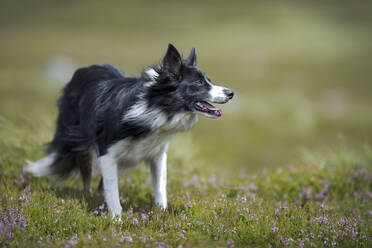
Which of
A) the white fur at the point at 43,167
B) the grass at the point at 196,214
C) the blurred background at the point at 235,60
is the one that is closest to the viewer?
the grass at the point at 196,214

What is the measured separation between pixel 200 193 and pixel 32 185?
270 cm

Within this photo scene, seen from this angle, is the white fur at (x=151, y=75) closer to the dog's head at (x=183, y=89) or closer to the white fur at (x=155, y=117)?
the dog's head at (x=183, y=89)

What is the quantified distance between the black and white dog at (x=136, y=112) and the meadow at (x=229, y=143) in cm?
62

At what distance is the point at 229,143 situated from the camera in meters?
15.4

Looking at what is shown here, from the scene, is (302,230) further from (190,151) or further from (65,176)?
(190,151)

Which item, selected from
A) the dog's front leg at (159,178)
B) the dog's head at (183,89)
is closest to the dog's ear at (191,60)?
the dog's head at (183,89)

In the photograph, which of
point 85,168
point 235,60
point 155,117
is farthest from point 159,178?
point 235,60

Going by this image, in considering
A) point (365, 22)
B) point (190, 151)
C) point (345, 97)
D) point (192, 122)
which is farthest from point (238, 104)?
point (365, 22)

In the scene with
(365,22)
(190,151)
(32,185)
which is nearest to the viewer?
(32,185)

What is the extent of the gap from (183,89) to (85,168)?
2.43 m

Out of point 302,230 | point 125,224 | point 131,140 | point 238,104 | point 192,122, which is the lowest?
point 238,104

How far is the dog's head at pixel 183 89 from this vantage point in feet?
14.4

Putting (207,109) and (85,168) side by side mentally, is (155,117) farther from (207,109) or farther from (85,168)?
(85,168)

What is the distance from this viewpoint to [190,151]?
8.76m
